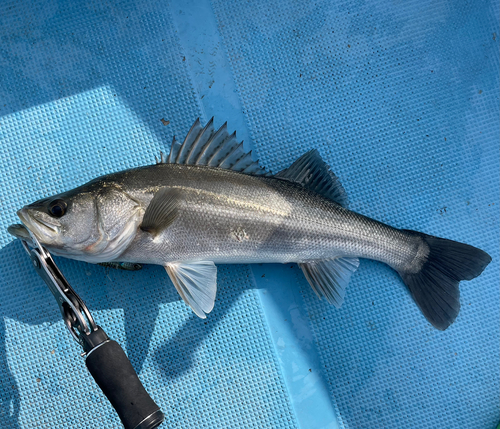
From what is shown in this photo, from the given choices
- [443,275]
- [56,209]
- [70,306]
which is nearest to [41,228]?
[56,209]

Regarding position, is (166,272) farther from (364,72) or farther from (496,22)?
(496,22)

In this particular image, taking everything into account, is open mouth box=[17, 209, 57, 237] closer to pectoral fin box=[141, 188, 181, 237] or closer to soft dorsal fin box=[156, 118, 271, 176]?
pectoral fin box=[141, 188, 181, 237]

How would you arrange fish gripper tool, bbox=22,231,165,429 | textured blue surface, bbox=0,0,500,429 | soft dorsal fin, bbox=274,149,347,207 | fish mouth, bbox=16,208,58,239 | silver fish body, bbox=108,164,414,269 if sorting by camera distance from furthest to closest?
textured blue surface, bbox=0,0,500,429, soft dorsal fin, bbox=274,149,347,207, silver fish body, bbox=108,164,414,269, fish mouth, bbox=16,208,58,239, fish gripper tool, bbox=22,231,165,429

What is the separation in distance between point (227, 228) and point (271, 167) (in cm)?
59

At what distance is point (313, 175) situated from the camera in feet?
7.55

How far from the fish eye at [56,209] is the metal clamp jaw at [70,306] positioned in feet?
0.50

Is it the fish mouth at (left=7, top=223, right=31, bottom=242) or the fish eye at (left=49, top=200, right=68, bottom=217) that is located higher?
the fish mouth at (left=7, top=223, right=31, bottom=242)

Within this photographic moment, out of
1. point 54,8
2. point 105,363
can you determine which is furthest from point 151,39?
point 105,363

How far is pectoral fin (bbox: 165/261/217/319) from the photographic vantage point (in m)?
2.19

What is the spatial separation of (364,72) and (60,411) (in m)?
2.89

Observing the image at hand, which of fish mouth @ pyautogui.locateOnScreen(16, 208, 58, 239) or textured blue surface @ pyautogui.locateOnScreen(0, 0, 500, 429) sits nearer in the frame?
fish mouth @ pyautogui.locateOnScreen(16, 208, 58, 239)

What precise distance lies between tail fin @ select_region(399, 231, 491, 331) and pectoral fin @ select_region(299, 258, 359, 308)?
0.41 metres

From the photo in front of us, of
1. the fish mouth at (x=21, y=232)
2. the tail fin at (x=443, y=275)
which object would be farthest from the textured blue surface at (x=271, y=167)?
the fish mouth at (x=21, y=232)

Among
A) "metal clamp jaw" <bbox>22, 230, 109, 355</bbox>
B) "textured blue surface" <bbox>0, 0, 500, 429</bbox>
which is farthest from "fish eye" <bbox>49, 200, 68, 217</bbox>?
"textured blue surface" <bbox>0, 0, 500, 429</bbox>
